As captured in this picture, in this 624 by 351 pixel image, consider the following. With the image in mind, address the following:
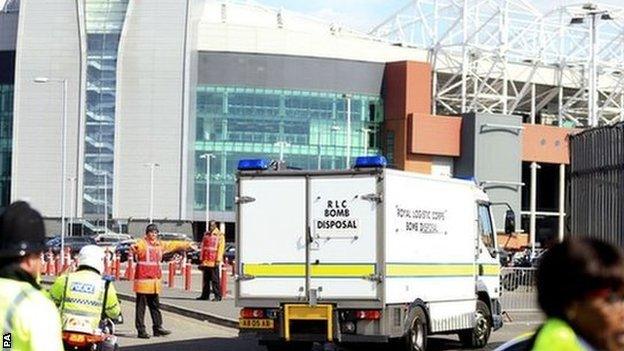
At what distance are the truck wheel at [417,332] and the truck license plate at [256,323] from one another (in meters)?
1.81

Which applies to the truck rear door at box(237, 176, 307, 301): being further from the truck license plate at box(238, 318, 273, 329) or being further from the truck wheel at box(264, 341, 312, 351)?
the truck wheel at box(264, 341, 312, 351)

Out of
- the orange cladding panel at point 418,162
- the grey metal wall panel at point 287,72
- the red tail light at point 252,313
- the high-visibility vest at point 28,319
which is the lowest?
the red tail light at point 252,313

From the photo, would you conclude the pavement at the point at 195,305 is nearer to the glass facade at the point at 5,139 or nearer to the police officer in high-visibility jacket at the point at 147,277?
the police officer in high-visibility jacket at the point at 147,277

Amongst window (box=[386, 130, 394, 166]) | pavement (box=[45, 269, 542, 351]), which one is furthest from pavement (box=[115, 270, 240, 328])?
window (box=[386, 130, 394, 166])

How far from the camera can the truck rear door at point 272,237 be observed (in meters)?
17.3

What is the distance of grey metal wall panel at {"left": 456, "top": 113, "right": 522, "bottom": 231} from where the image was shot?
92875mm

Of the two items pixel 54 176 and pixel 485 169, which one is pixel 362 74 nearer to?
pixel 485 169

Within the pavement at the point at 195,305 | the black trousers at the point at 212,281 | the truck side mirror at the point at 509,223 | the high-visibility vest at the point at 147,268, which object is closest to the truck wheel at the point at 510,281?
the pavement at the point at 195,305

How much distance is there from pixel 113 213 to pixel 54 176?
5.37 m

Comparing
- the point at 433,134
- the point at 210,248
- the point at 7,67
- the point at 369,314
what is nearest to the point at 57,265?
the point at 210,248

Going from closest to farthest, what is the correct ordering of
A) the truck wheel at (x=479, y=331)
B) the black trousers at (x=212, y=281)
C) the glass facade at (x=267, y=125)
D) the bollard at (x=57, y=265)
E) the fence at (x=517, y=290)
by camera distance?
the truck wheel at (x=479, y=331) < the black trousers at (x=212, y=281) < the fence at (x=517, y=290) < the bollard at (x=57, y=265) < the glass facade at (x=267, y=125)

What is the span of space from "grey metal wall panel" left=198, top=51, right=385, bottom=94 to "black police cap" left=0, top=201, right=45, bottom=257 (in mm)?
93351

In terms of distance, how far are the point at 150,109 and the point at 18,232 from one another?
9285cm

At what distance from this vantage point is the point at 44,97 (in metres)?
97.4
